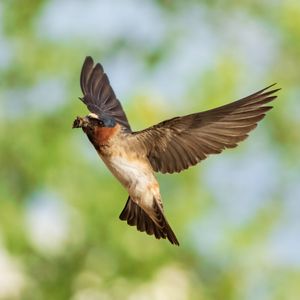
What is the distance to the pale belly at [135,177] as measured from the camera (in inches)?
52.6

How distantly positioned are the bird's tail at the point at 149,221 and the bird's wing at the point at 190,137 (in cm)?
8

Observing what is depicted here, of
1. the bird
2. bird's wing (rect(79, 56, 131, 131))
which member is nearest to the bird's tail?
the bird

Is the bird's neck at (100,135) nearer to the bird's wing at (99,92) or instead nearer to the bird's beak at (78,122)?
the bird's beak at (78,122)

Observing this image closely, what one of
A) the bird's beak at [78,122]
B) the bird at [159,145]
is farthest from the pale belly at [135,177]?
the bird's beak at [78,122]

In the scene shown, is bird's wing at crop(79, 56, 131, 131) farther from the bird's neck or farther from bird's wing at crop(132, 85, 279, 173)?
the bird's neck

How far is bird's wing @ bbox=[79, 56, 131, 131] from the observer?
168 cm

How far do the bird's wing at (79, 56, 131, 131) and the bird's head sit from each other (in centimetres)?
26

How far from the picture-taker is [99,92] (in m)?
1.76

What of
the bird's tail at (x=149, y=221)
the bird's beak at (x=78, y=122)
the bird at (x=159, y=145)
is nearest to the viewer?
A: the bird's beak at (x=78, y=122)

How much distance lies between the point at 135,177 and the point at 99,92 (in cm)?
40

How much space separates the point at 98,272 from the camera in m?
7.24

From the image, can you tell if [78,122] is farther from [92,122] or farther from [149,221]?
[149,221]

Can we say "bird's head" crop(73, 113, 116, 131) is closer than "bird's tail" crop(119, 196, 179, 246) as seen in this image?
Yes

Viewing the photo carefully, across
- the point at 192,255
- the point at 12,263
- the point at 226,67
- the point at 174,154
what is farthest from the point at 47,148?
the point at 174,154
